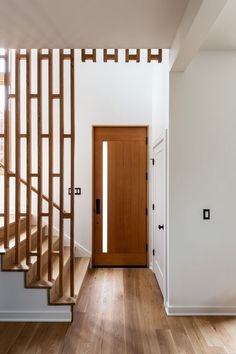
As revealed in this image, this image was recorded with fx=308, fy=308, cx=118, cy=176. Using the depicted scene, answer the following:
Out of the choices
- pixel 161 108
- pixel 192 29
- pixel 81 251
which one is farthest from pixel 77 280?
pixel 192 29

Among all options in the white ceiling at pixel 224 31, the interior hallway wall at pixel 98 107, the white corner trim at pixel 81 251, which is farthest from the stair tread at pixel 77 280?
the white ceiling at pixel 224 31

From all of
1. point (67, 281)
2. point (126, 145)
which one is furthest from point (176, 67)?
point (67, 281)

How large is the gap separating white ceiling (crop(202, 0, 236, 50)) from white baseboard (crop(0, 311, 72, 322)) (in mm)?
2958

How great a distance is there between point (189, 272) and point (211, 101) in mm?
1757

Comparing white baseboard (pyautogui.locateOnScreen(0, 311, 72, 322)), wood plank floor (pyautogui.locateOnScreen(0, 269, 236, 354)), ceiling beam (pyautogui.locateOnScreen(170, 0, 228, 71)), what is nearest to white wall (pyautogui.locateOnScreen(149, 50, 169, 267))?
ceiling beam (pyautogui.locateOnScreen(170, 0, 228, 71))

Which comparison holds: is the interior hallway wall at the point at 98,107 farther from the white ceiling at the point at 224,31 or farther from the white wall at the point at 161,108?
the white ceiling at the point at 224,31

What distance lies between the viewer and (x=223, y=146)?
3150 mm

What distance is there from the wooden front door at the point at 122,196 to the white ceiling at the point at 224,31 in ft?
6.46

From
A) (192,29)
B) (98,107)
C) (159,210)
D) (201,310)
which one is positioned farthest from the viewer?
(98,107)

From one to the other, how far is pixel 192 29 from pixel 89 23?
87 centimetres

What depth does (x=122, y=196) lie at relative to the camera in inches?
191

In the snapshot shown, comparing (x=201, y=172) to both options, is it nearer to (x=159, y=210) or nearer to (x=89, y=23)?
(x=159, y=210)

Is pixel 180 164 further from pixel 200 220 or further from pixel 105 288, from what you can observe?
pixel 105 288

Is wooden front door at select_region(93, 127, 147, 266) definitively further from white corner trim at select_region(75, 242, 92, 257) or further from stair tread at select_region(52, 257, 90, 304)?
stair tread at select_region(52, 257, 90, 304)
